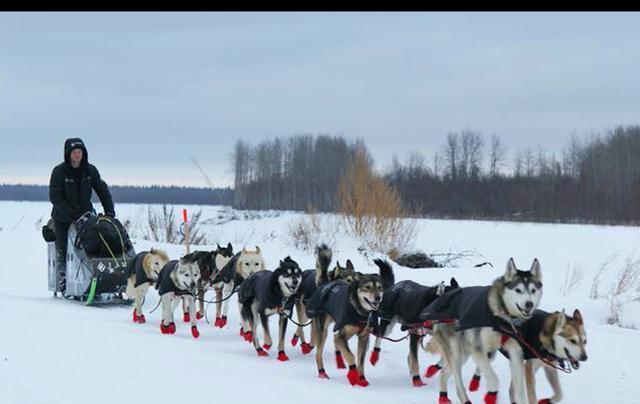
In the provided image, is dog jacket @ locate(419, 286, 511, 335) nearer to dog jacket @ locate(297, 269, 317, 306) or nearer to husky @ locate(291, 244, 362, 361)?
husky @ locate(291, 244, 362, 361)

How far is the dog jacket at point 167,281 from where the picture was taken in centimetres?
947

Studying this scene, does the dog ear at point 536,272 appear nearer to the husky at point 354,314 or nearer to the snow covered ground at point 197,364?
the snow covered ground at point 197,364

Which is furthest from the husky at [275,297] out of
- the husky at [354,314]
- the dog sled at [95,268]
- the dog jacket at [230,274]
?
the dog sled at [95,268]

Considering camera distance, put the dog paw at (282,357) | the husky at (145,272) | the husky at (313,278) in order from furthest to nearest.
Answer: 1. the husky at (145,272)
2. the husky at (313,278)
3. the dog paw at (282,357)

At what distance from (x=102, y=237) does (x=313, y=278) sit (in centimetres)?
423

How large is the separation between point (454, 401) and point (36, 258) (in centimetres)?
1317

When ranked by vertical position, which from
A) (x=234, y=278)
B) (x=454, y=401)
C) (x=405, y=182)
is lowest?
(x=454, y=401)

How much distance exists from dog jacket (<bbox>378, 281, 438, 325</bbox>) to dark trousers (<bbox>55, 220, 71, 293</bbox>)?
639 cm

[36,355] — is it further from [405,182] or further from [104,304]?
[405,182]

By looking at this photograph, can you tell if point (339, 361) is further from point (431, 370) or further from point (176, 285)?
point (176, 285)

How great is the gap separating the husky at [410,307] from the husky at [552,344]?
1.00m

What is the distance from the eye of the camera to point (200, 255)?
9805 millimetres

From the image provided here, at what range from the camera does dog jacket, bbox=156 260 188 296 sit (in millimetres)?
9469

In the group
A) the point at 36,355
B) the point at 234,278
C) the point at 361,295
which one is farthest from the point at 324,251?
the point at 36,355
